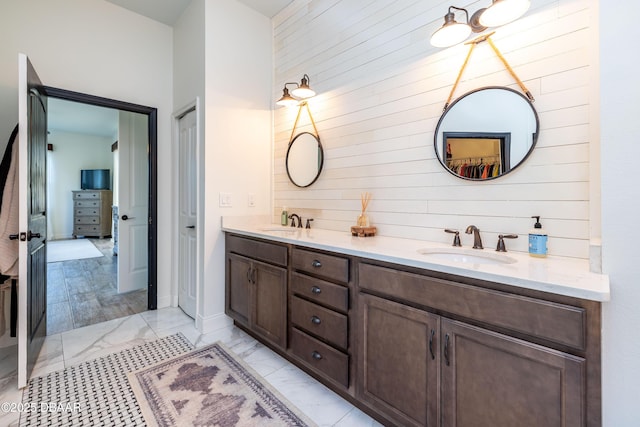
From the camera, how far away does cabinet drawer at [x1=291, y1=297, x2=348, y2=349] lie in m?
1.61

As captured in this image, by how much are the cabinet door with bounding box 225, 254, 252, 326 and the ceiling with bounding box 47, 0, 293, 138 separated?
245 cm

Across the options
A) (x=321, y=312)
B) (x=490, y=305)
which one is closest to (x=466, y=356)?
(x=490, y=305)

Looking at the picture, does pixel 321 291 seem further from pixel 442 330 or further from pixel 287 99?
pixel 287 99

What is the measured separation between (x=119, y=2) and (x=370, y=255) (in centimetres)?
341

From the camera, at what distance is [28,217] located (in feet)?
5.79

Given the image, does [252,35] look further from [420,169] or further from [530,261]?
[530,261]

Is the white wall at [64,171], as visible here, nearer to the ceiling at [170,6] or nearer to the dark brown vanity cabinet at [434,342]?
the ceiling at [170,6]

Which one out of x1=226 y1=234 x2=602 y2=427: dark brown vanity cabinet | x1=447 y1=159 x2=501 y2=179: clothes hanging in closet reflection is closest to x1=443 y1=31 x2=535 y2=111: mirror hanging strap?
x1=447 y1=159 x2=501 y2=179: clothes hanging in closet reflection

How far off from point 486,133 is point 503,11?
56 cm

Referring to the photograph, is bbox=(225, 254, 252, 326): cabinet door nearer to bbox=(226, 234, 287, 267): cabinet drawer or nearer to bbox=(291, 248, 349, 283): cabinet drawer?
bbox=(226, 234, 287, 267): cabinet drawer

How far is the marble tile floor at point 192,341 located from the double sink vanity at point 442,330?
0.35 feet

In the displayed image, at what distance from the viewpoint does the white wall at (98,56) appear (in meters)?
2.30

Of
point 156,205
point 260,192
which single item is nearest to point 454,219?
point 260,192

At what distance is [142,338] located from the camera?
7.94 ft
